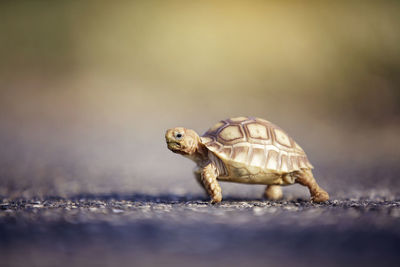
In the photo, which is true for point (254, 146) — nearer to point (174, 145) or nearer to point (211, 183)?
point (211, 183)

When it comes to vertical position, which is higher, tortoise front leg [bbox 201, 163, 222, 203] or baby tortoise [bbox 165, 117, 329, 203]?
baby tortoise [bbox 165, 117, 329, 203]

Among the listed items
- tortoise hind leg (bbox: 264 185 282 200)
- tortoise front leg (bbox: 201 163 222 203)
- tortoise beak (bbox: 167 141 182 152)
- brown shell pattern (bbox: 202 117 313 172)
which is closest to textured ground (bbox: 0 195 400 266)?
tortoise front leg (bbox: 201 163 222 203)

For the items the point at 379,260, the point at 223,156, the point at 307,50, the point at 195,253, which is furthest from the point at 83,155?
the point at 307,50

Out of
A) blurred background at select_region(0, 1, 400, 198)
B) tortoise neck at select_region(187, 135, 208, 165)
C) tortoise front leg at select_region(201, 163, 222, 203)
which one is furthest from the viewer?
blurred background at select_region(0, 1, 400, 198)

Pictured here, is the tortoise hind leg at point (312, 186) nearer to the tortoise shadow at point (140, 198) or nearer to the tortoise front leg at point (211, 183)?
the tortoise shadow at point (140, 198)

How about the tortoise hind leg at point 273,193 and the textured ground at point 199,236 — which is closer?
the textured ground at point 199,236

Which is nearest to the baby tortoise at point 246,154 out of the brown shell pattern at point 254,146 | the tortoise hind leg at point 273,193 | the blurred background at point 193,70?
the brown shell pattern at point 254,146

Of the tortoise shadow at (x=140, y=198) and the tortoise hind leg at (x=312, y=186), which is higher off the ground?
the tortoise hind leg at (x=312, y=186)

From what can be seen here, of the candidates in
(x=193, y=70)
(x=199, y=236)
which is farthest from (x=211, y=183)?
(x=193, y=70)

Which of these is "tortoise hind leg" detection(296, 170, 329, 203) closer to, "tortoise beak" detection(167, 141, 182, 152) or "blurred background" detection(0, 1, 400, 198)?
"tortoise beak" detection(167, 141, 182, 152)
